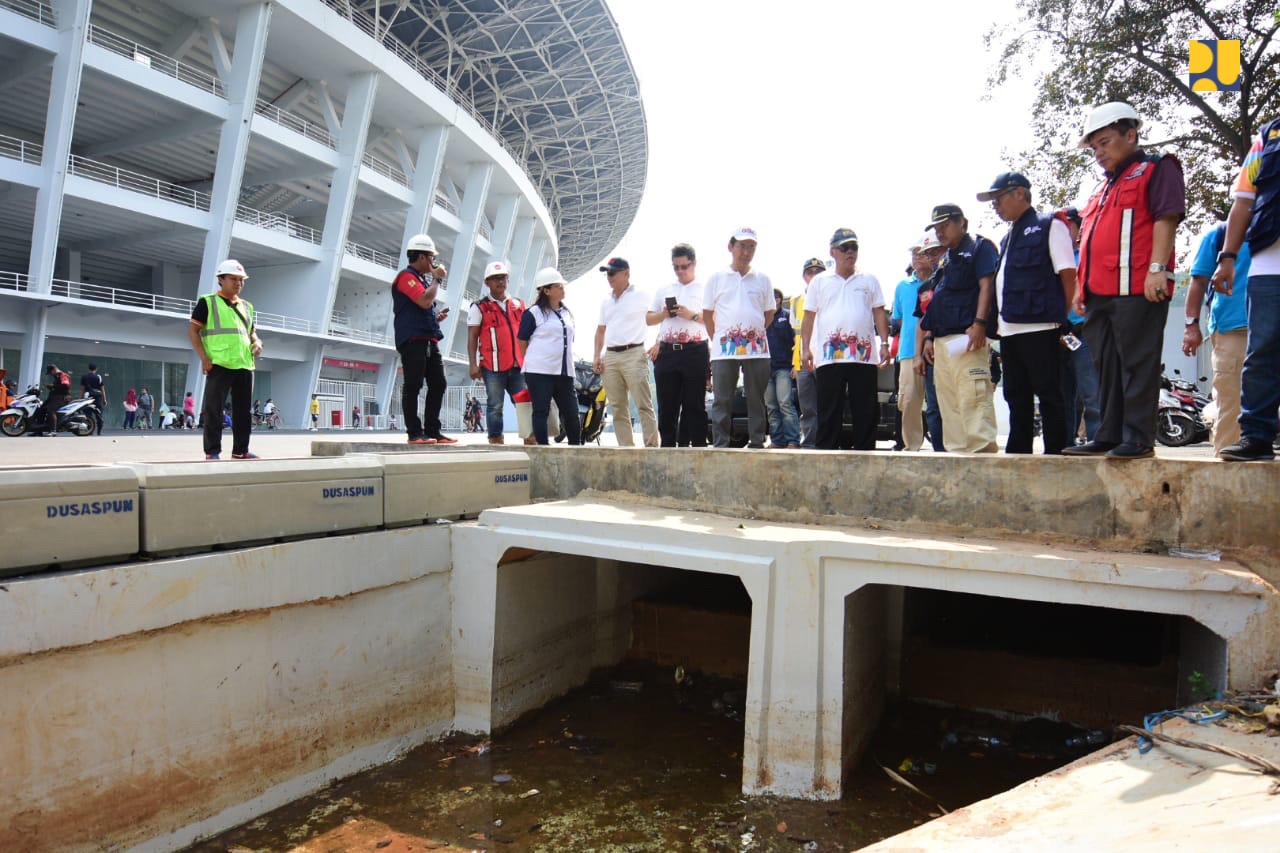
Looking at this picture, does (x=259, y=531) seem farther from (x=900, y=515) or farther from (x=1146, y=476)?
(x=1146, y=476)

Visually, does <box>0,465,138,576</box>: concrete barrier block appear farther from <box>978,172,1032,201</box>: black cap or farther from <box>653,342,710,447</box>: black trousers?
<box>978,172,1032,201</box>: black cap

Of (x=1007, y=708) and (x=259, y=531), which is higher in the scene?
(x=259, y=531)

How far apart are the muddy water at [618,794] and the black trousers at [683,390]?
7.11ft

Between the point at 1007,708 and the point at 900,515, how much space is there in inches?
62.0

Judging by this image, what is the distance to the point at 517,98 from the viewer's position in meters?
34.4

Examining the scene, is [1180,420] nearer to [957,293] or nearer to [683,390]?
[957,293]

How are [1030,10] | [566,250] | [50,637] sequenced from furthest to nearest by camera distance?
1. [566,250]
2. [1030,10]
3. [50,637]

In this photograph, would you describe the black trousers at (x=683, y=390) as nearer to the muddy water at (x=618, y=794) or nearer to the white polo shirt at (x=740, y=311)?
the white polo shirt at (x=740, y=311)

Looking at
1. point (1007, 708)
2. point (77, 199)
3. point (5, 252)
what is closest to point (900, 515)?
point (1007, 708)

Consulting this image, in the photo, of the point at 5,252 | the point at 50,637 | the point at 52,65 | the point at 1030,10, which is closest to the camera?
the point at 50,637

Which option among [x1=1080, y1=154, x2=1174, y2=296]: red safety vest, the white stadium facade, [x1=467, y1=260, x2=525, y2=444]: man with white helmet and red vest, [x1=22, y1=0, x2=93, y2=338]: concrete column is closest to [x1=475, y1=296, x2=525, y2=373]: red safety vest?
[x1=467, y1=260, x2=525, y2=444]: man with white helmet and red vest

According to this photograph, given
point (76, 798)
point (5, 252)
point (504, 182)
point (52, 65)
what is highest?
point (504, 182)

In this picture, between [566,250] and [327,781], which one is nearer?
[327,781]

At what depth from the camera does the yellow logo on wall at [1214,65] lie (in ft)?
33.1
